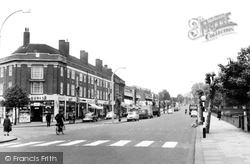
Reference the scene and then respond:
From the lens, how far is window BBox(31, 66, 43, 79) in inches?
2122

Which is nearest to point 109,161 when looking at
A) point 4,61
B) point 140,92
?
point 4,61

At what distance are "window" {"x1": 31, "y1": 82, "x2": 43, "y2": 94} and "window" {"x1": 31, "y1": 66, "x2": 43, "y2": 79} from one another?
1.12m

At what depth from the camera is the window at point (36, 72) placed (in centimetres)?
5391

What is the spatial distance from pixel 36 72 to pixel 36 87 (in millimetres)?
2430

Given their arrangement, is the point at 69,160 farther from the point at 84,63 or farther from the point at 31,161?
the point at 84,63

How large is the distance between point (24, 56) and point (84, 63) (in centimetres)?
1921

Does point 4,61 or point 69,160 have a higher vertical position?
point 4,61

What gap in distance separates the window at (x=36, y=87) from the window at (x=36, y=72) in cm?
112

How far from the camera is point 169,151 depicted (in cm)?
1424

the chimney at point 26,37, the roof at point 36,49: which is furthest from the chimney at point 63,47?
the chimney at point 26,37

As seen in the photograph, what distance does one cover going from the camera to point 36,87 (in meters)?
54.0

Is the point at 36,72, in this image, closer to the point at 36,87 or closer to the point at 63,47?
the point at 36,87

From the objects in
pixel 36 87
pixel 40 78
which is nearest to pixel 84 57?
pixel 40 78

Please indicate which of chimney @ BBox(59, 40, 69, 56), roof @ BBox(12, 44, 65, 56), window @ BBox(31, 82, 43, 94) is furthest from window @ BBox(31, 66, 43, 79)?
chimney @ BBox(59, 40, 69, 56)
